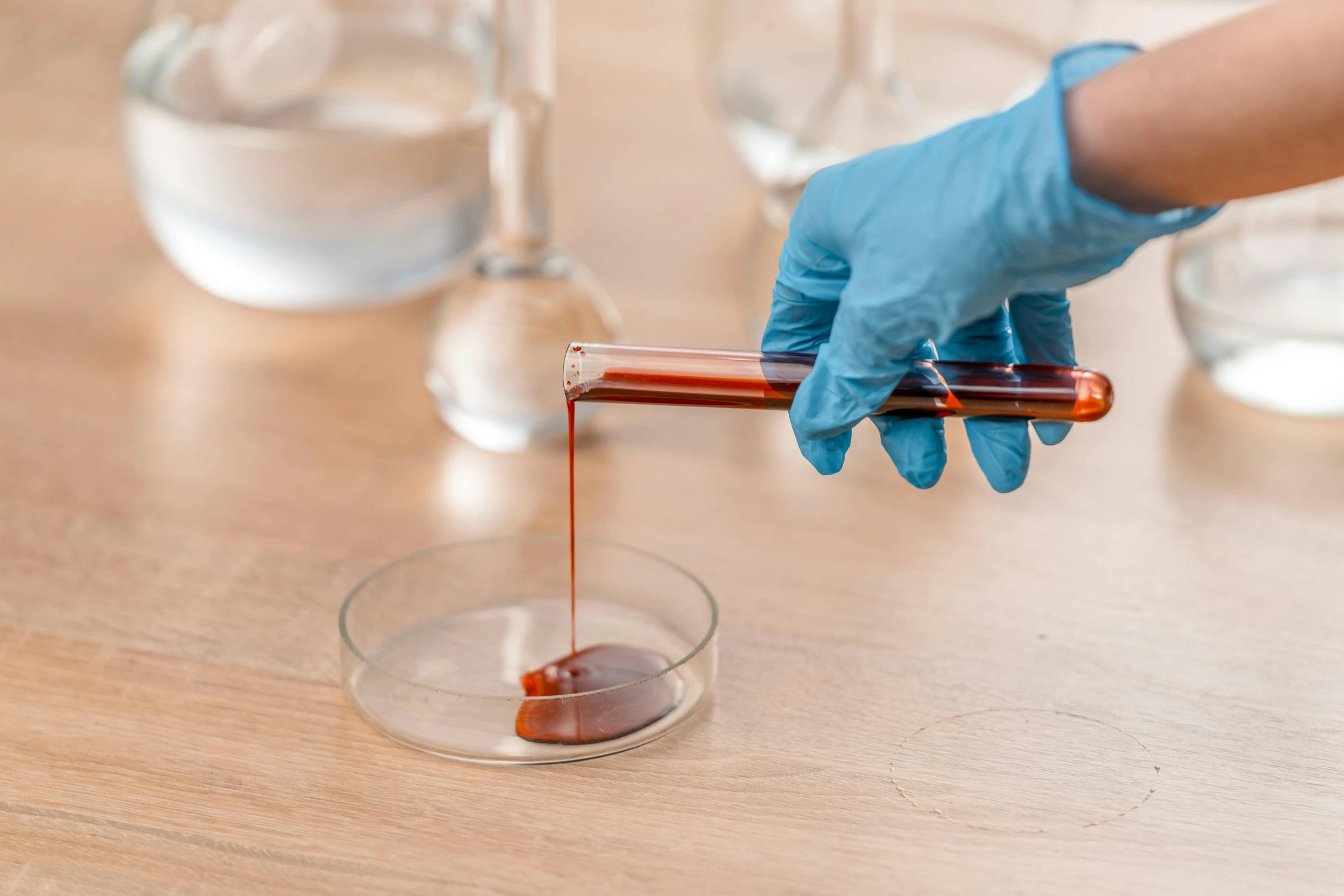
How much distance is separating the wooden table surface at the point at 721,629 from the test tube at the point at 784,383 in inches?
5.7

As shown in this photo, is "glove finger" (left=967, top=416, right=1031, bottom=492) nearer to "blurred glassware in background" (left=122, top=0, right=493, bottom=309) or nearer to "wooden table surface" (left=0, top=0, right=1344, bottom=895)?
"wooden table surface" (left=0, top=0, right=1344, bottom=895)

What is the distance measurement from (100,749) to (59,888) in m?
0.08

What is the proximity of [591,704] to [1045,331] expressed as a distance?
10.6 inches

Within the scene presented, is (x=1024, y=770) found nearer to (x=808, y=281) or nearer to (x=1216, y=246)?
(x=808, y=281)

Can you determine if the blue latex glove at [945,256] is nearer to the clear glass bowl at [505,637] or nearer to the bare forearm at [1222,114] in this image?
the bare forearm at [1222,114]

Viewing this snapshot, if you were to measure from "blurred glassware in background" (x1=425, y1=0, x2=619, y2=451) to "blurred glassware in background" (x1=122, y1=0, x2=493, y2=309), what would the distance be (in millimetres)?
87

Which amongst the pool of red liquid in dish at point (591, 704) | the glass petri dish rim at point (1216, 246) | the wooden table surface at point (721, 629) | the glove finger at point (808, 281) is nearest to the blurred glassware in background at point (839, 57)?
the wooden table surface at point (721, 629)

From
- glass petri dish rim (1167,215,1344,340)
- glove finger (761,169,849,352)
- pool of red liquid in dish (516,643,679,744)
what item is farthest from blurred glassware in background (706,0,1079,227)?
pool of red liquid in dish (516,643,679,744)

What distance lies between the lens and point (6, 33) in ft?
4.67

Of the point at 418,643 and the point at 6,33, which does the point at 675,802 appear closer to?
the point at 418,643

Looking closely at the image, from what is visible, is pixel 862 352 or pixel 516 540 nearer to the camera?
pixel 862 352

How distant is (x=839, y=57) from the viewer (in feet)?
3.53

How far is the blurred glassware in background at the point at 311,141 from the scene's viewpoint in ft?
2.84

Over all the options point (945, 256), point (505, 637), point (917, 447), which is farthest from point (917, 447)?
point (505, 637)
